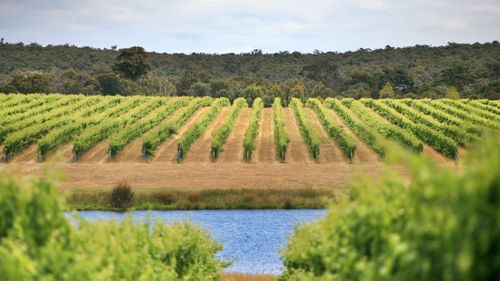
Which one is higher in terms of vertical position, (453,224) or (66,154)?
(453,224)

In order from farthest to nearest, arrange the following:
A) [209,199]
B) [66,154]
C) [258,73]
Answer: [258,73] < [66,154] < [209,199]

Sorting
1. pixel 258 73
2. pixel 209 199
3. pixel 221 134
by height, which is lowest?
pixel 209 199

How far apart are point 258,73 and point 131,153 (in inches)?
4199

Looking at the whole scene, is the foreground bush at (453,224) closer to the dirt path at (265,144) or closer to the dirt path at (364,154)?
the dirt path at (364,154)

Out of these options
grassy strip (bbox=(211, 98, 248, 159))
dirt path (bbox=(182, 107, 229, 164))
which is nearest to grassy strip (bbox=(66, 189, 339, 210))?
dirt path (bbox=(182, 107, 229, 164))

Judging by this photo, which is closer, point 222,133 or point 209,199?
point 209,199

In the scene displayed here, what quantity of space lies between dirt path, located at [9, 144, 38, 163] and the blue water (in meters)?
15.9

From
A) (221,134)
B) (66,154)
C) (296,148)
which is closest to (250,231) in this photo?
(296,148)

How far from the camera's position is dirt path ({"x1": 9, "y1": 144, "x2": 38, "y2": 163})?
52.8 meters

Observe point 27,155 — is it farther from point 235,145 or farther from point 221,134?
point 235,145

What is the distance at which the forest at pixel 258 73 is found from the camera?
106 metres

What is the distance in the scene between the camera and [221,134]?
5891cm

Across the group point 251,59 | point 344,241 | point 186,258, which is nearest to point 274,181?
point 186,258

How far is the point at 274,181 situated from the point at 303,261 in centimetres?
2944
